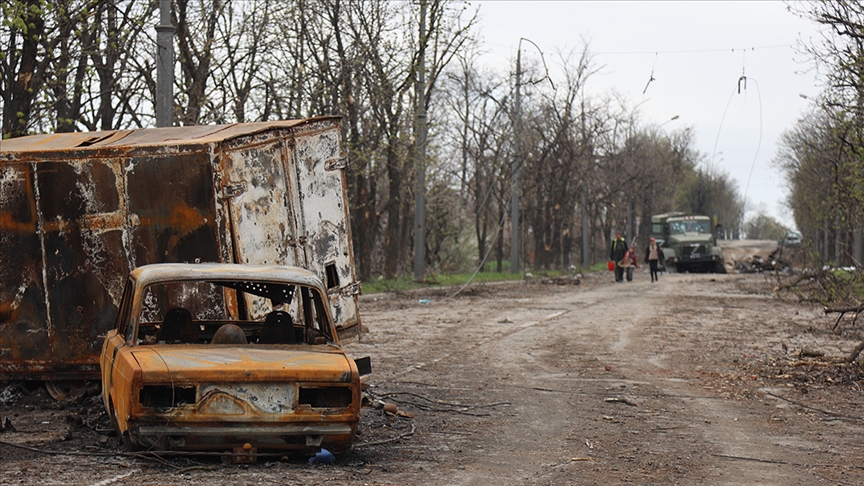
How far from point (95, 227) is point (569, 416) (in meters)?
4.88

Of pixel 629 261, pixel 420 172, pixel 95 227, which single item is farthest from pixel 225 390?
pixel 629 261

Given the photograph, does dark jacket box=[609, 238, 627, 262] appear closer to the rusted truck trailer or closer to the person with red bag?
the person with red bag

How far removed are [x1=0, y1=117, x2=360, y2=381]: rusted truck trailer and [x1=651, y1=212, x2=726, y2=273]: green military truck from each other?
4360 cm

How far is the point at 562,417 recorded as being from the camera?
9039mm

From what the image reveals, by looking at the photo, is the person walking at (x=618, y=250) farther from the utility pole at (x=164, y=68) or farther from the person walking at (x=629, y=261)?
the utility pole at (x=164, y=68)

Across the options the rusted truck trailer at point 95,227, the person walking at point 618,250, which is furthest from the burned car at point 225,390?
the person walking at point 618,250

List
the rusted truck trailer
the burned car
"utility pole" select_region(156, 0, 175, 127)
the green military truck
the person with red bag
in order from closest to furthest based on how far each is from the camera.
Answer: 1. the burned car
2. the rusted truck trailer
3. "utility pole" select_region(156, 0, 175, 127)
4. the person with red bag
5. the green military truck

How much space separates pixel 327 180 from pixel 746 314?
1380 cm

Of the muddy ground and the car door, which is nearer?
the muddy ground

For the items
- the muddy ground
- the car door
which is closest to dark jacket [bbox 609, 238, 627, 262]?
the muddy ground

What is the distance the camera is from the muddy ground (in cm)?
657

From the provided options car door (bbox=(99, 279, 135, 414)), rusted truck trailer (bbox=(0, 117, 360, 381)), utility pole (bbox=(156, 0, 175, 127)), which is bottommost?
car door (bbox=(99, 279, 135, 414))

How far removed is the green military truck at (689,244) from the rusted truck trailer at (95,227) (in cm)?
4360

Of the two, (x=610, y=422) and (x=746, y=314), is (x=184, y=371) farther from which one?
(x=746, y=314)
